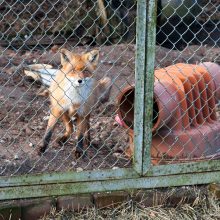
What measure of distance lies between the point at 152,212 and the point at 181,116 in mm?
965

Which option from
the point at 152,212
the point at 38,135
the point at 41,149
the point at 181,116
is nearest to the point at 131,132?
the point at 181,116

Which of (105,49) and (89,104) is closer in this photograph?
(89,104)

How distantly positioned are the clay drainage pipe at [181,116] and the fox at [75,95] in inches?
17.8

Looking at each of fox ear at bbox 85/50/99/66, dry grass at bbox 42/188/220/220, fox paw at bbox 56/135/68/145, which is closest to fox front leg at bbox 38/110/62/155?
fox paw at bbox 56/135/68/145

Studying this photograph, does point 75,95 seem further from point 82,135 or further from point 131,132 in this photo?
point 131,132

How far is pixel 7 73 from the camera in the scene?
6.98 m

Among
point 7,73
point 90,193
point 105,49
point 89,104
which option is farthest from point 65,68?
point 105,49

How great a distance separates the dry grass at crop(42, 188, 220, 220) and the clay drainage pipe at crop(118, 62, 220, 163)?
495 millimetres

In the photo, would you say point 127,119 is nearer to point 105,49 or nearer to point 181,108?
point 181,108

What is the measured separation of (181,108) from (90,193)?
45.3 inches

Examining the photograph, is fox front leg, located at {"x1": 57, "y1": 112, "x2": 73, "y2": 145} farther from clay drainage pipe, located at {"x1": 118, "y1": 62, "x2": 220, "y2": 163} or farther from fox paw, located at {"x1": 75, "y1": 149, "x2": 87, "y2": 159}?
clay drainage pipe, located at {"x1": 118, "y1": 62, "x2": 220, "y2": 163}

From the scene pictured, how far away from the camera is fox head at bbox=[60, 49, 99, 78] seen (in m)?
4.82

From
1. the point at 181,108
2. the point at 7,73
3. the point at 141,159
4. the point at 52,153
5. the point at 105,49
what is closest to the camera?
the point at 141,159

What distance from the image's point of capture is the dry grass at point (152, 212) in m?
3.70
